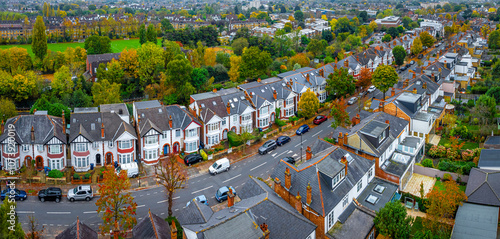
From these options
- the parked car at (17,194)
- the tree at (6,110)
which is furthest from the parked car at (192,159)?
the tree at (6,110)

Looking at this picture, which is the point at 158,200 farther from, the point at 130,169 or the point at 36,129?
the point at 36,129

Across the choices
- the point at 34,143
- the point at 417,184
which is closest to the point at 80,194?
the point at 34,143

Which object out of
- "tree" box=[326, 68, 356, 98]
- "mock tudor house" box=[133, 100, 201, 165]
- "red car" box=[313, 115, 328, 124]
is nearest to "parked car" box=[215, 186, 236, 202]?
"mock tudor house" box=[133, 100, 201, 165]

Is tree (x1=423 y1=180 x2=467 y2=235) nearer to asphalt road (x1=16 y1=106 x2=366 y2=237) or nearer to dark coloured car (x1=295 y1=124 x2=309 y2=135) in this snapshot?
asphalt road (x1=16 y1=106 x2=366 y2=237)

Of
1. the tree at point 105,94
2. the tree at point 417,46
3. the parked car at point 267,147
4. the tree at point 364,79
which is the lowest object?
the parked car at point 267,147

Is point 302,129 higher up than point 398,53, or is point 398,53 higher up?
point 398,53

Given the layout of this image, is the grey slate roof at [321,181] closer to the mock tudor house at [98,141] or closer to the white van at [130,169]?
the white van at [130,169]
